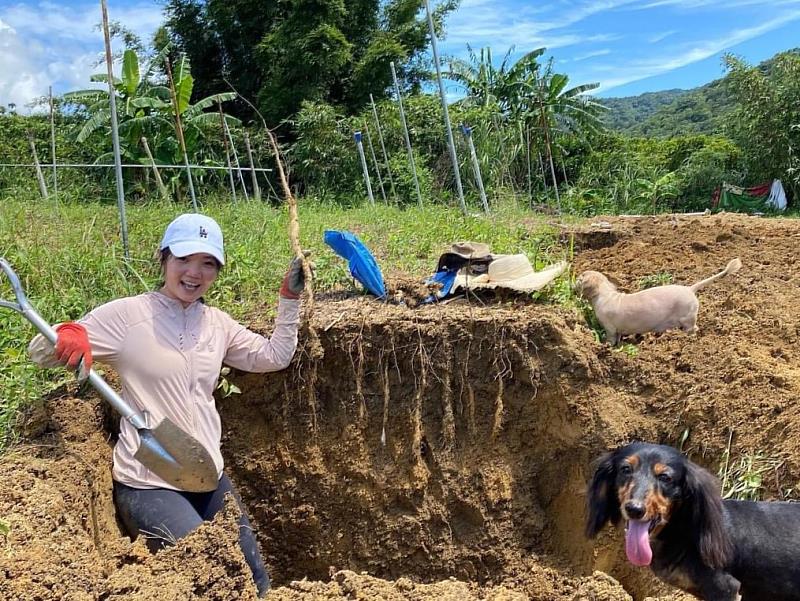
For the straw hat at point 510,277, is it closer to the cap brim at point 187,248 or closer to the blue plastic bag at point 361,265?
the blue plastic bag at point 361,265

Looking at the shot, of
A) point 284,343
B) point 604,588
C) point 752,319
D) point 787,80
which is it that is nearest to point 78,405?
point 284,343

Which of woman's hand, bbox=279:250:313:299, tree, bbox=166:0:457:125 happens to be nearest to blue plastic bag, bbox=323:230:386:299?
woman's hand, bbox=279:250:313:299

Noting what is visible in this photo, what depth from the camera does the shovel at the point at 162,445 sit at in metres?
2.51

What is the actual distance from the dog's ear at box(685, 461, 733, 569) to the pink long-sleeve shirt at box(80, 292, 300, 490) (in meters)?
1.94

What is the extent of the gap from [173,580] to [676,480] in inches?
76.1

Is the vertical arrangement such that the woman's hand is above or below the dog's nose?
above

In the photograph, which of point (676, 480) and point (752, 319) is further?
point (752, 319)

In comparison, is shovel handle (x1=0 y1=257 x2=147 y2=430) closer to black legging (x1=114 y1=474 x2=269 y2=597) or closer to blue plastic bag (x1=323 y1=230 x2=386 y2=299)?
black legging (x1=114 y1=474 x2=269 y2=597)

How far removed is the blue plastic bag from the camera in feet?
14.3

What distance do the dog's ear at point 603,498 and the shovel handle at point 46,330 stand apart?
190cm

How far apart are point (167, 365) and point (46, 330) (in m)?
0.47

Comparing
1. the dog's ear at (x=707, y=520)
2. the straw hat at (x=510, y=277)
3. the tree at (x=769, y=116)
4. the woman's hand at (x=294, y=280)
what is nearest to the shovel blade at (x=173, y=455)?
the woman's hand at (x=294, y=280)

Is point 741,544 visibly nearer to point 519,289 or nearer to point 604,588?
point 604,588

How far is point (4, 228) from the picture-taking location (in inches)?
179
